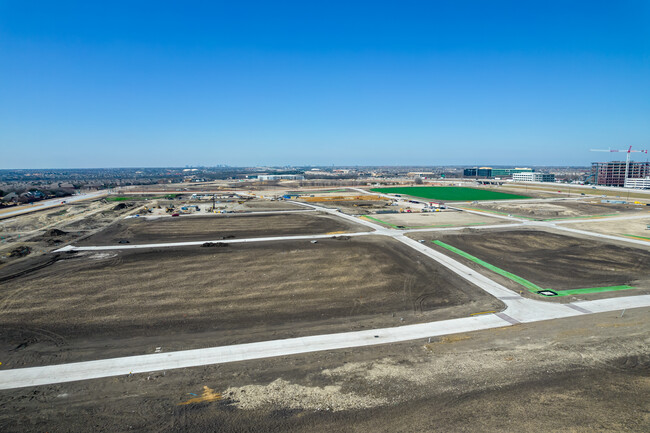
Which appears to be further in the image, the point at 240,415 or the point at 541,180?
the point at 541,180

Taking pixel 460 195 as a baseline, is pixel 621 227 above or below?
below

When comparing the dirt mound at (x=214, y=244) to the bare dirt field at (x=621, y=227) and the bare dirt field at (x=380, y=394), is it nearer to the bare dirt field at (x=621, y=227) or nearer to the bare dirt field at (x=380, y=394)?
the bare dirt field at (x=380, y=394)

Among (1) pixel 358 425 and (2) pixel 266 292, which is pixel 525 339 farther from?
(2) pixel 266 292

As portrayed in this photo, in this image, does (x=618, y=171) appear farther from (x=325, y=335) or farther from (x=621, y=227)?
(x=325, y=335)

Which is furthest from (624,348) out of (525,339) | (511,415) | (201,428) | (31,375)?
(31,375)

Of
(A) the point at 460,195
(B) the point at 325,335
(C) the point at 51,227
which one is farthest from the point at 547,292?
(A) the point at 460,195

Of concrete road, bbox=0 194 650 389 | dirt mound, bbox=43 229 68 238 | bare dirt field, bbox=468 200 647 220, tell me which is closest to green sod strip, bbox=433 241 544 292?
concrete road, bbox=0 194 650 389

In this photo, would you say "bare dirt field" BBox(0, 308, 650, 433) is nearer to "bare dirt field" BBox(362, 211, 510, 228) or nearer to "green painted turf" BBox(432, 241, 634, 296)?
"green painted turf" BBox(432, 241, 634, 296)
